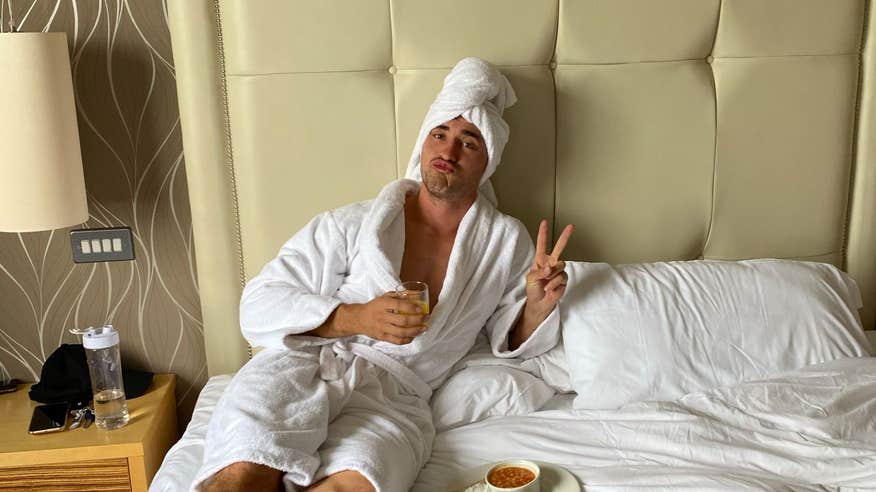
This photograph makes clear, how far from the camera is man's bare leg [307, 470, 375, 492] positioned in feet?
4.99

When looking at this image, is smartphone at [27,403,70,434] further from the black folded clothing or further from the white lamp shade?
the white lamp shade

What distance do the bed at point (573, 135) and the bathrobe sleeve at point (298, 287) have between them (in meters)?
0.18

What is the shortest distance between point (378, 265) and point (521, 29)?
2.35 ft

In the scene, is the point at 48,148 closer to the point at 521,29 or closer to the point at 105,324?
the point at 105,324

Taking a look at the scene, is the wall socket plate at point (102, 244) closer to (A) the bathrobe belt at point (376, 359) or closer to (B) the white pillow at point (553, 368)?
(A) the bathrobe belt at point (376, 359)

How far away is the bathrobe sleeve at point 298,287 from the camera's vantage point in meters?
1.88

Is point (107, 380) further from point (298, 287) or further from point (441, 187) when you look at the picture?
→ point (441, 187)

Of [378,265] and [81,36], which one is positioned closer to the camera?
[378,265]

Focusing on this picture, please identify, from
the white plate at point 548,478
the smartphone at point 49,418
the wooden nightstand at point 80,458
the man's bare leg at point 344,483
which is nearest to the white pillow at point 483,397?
the white plate at point 548,478

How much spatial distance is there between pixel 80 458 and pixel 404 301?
85 cm

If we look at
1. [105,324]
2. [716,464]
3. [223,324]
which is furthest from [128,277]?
[716,464]

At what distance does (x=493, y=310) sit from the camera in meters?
2.09

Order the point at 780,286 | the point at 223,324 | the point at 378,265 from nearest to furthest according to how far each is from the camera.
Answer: the point at 378,265
the point at 780,286
the point at 223,324

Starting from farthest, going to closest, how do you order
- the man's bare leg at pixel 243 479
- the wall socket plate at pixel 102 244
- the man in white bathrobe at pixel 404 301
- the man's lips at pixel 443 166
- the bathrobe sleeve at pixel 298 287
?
the wall socket plate at pixel 102 244, the man's lips at pixel 443 166, the bathrobe sleeve at pixel 298 287, the man in white bathrobe at pixel 404 301, the man's bare leg at pixel 243 479
